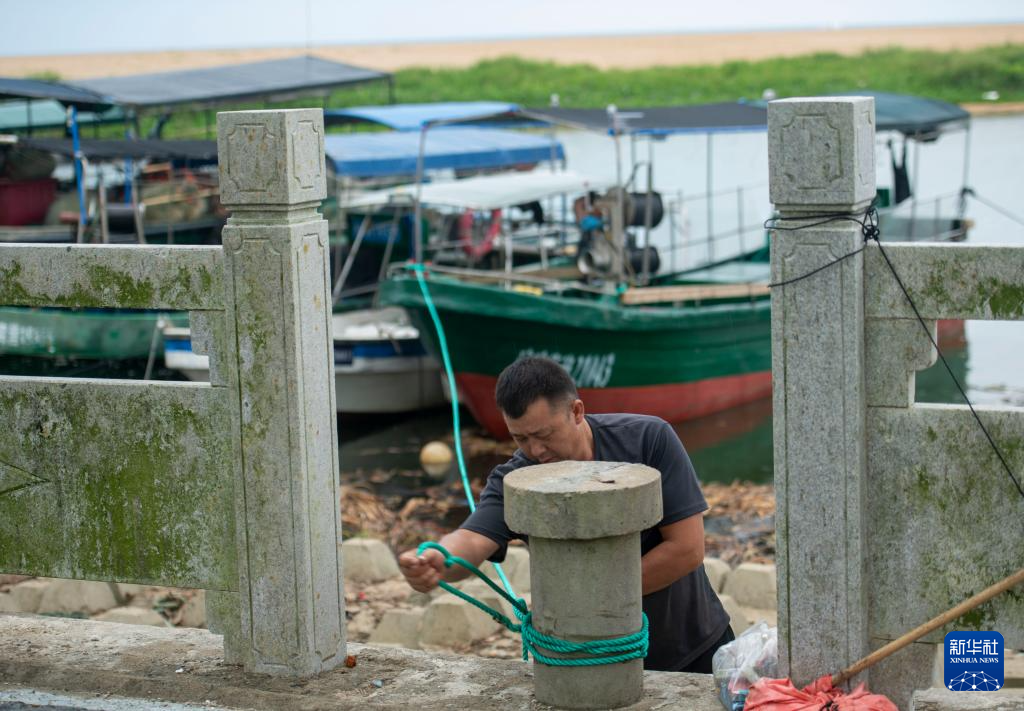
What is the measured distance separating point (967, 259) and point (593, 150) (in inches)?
1457

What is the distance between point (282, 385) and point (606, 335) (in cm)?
1012

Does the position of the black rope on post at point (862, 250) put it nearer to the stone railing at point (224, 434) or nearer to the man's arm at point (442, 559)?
the man's arm at point (442, 559)

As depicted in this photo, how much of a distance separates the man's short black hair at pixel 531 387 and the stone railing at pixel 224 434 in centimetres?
67

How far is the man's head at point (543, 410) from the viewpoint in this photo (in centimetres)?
A: 393

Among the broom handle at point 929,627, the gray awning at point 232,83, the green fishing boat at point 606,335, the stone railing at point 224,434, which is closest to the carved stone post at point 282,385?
the stone railing at point 224,434

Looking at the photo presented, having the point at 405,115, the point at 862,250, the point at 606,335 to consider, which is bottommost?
the point at 606,335

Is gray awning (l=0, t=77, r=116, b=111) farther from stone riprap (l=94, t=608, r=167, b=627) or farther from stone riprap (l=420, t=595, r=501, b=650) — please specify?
stone riprap (l=420, t=595, r=501, b=650)

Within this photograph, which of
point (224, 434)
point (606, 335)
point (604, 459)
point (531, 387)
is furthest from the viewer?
point (606, 335)

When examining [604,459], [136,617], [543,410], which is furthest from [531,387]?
[136,617]

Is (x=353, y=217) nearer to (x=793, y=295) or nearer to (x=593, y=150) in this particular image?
(x=793, y=295)

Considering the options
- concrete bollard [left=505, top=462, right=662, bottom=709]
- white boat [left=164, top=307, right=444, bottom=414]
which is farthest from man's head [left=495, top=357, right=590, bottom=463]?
white boat [left=164, top=307, right=444, bottom=414]

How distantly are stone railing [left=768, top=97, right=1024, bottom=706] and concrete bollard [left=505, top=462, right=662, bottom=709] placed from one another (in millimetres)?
432

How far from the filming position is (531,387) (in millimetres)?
3912

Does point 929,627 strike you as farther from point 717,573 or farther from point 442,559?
point 717,573
